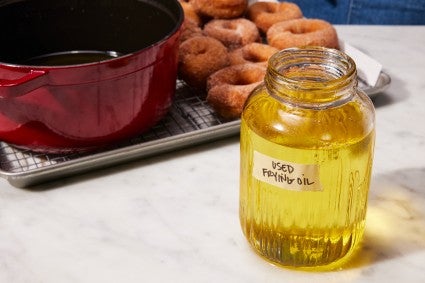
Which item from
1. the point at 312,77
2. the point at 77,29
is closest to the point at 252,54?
the point at 77,29

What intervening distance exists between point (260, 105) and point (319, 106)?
7cm

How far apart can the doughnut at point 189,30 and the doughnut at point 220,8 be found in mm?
56

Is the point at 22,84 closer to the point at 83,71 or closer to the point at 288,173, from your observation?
the point at 83,71

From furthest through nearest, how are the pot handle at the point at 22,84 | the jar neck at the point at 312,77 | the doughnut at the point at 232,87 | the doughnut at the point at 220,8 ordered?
1. the doughnut at the point at 220,8
2. the doughnut at the point at 232,87
3. the pot handle at the point at 22,84
4. the jar neck at the point at 312,77

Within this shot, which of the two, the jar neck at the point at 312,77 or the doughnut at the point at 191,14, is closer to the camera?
the jar neck at the point at 312,77

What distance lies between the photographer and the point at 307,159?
667mm

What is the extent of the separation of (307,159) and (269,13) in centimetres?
64

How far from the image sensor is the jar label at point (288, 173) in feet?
2.18

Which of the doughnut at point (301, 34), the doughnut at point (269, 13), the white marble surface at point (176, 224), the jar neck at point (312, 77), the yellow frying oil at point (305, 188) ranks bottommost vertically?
the white marble surface at point (176, 224)

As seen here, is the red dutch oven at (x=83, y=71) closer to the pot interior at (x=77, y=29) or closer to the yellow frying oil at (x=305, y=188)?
the pot interior at (x=77, y=29)

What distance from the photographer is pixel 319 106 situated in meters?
0.67

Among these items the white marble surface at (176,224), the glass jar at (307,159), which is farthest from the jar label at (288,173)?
the white marble surface at (176,224)

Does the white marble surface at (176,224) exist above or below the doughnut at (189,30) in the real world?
below

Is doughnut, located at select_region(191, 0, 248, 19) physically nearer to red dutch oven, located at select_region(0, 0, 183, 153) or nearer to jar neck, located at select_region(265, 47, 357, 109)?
red dutch oven, located at select_region(0, 0, 183, 153)
